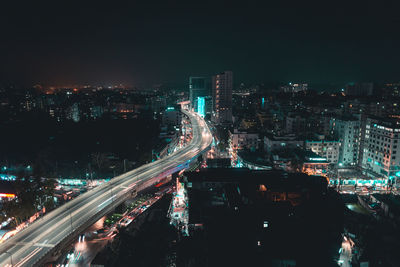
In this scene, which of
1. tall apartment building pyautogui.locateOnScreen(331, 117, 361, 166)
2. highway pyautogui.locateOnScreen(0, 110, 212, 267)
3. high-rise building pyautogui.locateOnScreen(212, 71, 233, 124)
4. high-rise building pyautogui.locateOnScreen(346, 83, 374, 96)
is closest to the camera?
highway pyautogui.locateOnScreen(0, 110, 212, 267)

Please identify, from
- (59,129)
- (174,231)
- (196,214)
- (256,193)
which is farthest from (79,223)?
(59,129)

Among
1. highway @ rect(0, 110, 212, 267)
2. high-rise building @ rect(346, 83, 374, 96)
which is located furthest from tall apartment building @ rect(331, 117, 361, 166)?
high-rise building @ rect(346, 83, 374, 96)

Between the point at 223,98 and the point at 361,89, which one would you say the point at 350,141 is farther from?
the point at 361,89

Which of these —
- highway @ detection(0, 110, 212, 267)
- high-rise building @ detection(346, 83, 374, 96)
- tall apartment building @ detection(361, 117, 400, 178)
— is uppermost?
high-rise building @ detection(346, 83, 374, 96)

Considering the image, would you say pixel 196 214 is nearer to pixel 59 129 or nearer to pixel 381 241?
pixel 381 241

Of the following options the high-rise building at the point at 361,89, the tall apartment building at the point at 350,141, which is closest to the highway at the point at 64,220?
the tall apartment building at the point at 350,141

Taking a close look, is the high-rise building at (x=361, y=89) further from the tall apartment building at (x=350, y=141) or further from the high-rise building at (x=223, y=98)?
the tall apartment building at (x=350, y=141)

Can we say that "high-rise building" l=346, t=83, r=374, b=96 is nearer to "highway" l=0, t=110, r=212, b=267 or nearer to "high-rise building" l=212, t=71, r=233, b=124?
"high-rise building" l=212, t=71, r=233, b=124

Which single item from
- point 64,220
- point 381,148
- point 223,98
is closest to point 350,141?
point 381,148
